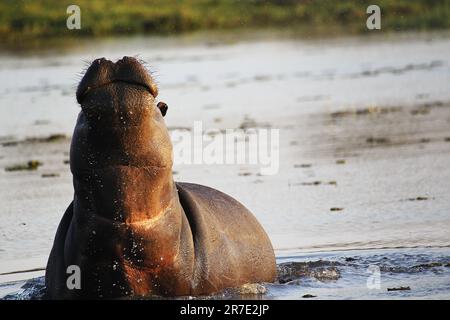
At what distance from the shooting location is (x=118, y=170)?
7.75m

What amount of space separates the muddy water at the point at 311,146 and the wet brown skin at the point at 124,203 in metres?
1.22

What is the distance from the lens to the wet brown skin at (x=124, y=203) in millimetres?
7695

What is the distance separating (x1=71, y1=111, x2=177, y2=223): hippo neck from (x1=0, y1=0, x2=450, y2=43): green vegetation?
31289 millimetres

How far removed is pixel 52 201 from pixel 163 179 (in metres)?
5.95

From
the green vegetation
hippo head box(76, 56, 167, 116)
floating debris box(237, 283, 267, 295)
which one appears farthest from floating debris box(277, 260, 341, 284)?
the green vegetation

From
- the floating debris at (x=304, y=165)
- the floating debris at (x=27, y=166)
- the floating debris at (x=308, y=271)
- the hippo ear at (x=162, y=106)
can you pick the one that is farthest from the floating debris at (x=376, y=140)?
the hippo ear at (x=162, y=106)

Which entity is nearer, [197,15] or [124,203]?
[124,203]

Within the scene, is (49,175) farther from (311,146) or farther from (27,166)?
(311,146)

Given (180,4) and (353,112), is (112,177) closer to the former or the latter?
(353,112)

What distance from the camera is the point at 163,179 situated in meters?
7.89

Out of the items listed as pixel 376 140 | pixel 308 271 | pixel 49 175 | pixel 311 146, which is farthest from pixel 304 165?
pixel 308 271

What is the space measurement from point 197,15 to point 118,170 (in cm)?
3692

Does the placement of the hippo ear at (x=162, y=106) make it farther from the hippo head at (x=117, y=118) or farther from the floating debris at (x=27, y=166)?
the floating debris at (x=27, y=166)
